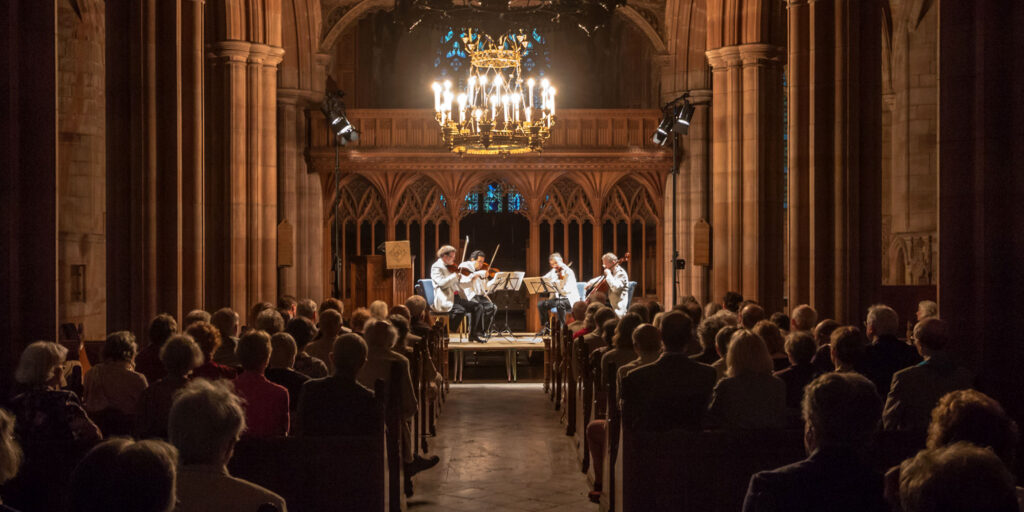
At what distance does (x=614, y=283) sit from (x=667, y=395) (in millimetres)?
9987

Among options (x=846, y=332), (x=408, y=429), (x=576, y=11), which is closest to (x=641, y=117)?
(x=576, y=11)

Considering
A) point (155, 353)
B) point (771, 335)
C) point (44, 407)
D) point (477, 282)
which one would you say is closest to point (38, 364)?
point (44, 407)

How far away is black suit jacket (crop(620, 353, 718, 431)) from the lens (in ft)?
16.7

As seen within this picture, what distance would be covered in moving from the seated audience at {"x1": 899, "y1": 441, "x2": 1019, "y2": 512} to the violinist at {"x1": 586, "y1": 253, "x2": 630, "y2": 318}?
13.0 metres

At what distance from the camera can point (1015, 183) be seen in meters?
5.83

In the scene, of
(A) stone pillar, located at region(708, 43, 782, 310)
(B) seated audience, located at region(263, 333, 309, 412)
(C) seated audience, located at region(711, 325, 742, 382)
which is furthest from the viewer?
(A) stone pillar, located at region(708, 43, 782, 310)

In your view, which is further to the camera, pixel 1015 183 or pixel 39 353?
pixel 1015 183

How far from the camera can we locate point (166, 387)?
4586mm

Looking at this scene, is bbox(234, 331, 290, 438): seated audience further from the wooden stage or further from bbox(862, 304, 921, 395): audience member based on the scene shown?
the wooden stage

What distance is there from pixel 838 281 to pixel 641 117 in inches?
330

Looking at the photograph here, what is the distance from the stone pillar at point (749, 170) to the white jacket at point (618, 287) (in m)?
1.38

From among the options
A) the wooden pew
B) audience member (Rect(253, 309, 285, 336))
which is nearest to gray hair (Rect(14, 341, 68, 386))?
the wooden pew

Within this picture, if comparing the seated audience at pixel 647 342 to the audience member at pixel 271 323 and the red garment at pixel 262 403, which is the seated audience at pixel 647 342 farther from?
the audience member at pixel 271 323

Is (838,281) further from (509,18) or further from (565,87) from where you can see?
(565,87)
